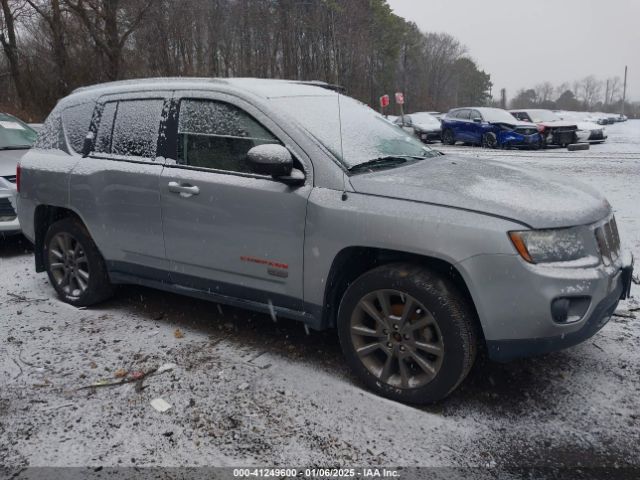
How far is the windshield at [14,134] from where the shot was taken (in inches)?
304

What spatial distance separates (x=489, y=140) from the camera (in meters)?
19.7

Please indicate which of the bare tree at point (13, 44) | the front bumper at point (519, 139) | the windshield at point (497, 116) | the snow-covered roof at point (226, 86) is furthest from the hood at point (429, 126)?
the snow-covered roof at point (226, 86)

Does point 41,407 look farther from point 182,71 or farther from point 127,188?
point 182,71

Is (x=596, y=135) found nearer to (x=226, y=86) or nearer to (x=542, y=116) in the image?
(x=542, y=116)

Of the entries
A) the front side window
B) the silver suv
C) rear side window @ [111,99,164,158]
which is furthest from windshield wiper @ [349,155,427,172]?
rear side window @ [111,99,164,158]

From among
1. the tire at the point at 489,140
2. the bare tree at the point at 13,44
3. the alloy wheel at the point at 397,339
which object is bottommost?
the alloy wheel at the point at 397,339

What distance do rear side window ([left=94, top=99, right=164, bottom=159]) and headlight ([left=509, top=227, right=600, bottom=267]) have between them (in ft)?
8.56

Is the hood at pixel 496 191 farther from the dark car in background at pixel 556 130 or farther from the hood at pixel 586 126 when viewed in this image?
the hood at pixel 586 126

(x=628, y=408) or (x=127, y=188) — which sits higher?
(x=127, y=188)

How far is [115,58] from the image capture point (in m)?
26.3

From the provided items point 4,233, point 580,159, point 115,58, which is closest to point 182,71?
point 115,58

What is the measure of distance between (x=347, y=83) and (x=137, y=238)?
128ft

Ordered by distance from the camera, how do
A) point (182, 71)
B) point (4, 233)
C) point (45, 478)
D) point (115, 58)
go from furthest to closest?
1. point (182, 71)
2. point (115, 58)
3. point (4, 233)
4. point (45, 478)

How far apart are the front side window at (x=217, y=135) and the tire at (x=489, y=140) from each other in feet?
56.7
